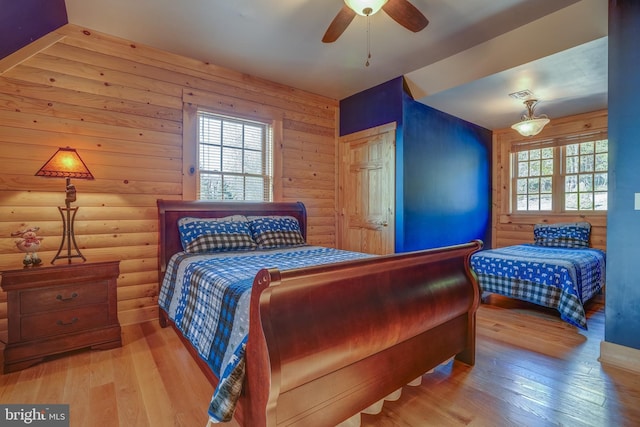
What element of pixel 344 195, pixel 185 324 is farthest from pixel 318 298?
pixel 344 195

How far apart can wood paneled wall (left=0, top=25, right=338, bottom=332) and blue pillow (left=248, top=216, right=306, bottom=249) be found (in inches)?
36.2

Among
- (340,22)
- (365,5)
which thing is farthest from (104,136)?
(365,5)

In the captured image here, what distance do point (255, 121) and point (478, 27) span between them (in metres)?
2.53

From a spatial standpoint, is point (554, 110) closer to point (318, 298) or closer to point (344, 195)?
point (344, 195)

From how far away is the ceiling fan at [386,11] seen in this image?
1.98 metres

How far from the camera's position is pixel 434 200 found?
4.28 m

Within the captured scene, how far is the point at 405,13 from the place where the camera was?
6.94ft

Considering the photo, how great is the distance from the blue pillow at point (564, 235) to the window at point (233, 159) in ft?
12.7

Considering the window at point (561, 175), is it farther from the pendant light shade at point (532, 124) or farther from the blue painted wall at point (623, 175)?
the blue painted wall at point (623, 175)

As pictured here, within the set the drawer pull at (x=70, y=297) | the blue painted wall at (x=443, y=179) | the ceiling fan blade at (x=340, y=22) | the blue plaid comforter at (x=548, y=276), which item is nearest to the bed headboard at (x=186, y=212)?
the drawer pull at (x=70, y=297)

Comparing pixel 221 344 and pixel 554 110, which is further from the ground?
pixel 554 110

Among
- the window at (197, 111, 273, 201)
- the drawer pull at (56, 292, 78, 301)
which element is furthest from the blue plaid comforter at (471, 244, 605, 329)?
the drawer pull at (56, 292, 78, 301)

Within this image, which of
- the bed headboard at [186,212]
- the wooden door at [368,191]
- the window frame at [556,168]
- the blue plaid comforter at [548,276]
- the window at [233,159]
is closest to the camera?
the blue plaid comforter at [548,276]

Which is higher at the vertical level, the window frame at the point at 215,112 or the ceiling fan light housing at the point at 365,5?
the ceiling fan light housing at the point at 365,5
